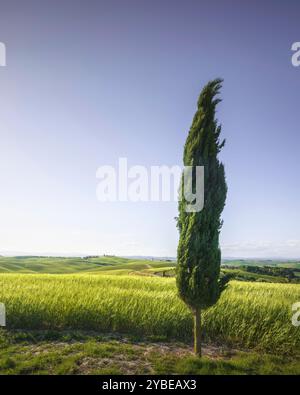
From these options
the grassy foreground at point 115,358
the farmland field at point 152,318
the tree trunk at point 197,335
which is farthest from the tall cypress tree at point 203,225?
the farmland field at point 152,318

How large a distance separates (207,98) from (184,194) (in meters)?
2.94

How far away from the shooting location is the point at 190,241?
8109 millimetres

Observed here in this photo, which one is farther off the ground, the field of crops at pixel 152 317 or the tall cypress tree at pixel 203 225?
the tall cypress tree at pixel 203 225

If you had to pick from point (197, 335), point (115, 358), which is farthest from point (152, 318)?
point (115, 358)

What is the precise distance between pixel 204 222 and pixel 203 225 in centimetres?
9

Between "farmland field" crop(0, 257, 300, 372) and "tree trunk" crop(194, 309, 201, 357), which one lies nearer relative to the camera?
"tree trunk" crop(194, 309, 201, 357)

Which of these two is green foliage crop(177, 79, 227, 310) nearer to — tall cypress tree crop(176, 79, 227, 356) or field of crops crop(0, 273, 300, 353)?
tall cypress tree crop(176, 79, 227, 356)

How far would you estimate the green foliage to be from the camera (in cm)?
801

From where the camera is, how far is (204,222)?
8.06 meters

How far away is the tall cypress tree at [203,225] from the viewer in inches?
315

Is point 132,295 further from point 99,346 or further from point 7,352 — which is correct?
point 7,352

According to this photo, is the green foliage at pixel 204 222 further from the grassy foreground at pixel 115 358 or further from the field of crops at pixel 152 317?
the field of crops at pixel 152 317

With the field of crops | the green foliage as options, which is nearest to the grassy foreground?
the field of crops
